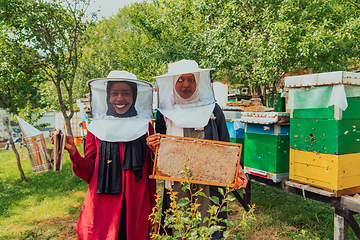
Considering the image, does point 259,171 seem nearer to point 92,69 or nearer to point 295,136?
point 295,136

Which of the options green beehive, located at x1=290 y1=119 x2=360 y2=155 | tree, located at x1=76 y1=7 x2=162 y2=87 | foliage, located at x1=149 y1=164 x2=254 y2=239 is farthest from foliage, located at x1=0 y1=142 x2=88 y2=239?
tree, located at x1=76 y1=7 x2=162 y2=87

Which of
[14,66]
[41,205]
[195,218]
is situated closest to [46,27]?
[14,66]

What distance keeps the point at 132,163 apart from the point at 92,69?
1598 cm

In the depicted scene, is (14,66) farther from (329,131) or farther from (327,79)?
(329,131)

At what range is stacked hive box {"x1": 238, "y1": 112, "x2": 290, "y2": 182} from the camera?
3195 mm

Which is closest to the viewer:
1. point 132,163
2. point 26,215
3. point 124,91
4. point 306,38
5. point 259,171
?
point 132,163

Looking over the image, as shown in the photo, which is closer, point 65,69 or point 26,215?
point 26,215

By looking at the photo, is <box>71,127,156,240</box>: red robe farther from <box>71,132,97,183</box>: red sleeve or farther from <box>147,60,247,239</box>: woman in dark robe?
<box>147,60,247,239</box>: woman in dark robe

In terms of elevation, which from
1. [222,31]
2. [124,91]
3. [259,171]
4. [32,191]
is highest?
[222,31]

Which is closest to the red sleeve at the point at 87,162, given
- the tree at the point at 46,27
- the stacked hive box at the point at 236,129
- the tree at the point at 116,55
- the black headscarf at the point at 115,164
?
the black headscarf at the point at 115,164

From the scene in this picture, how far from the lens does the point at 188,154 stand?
1863 millimetres

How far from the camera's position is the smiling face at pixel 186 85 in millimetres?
2172

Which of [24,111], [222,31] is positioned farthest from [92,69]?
[222,31]

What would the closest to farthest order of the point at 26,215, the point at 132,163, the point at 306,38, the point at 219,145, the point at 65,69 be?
the point at 219,145, the point at 132,163, the point at 26,215, the point at 306,38, the point at 65,69
